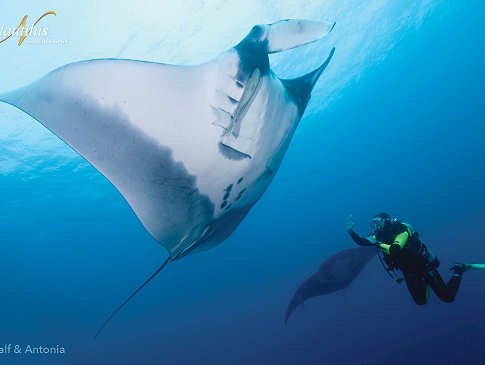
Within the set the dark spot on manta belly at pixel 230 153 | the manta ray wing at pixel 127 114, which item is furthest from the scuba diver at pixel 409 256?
the manta ray wing at pixel 127 114

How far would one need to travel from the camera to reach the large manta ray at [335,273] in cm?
597

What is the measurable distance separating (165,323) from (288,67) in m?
20.4

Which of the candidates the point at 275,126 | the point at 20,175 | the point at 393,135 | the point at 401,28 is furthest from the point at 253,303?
the point at 393,135

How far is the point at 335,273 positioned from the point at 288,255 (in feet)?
102

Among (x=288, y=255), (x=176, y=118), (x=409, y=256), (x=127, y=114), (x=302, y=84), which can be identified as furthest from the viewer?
(x=288, y=255)

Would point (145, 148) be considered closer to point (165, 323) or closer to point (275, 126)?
point (275, 126)

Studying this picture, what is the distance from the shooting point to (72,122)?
188 cm

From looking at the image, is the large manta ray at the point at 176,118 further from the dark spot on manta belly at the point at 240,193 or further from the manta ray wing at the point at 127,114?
the dark spot on manta belly at the point at 240,193

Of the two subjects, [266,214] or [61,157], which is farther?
[266,214]

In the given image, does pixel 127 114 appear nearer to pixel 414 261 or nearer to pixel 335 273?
pixel 414 261

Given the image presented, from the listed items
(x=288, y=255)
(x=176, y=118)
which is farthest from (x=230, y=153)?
(x=288, y=255)

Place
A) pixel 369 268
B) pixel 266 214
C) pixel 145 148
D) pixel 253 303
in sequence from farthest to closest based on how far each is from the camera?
1. pixel 266 214
2. pixel 253 303
3. pixel 369 268
4. pixel 145 148

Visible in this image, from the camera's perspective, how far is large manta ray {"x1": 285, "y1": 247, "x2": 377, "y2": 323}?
5.97m

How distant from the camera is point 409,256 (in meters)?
3.22
